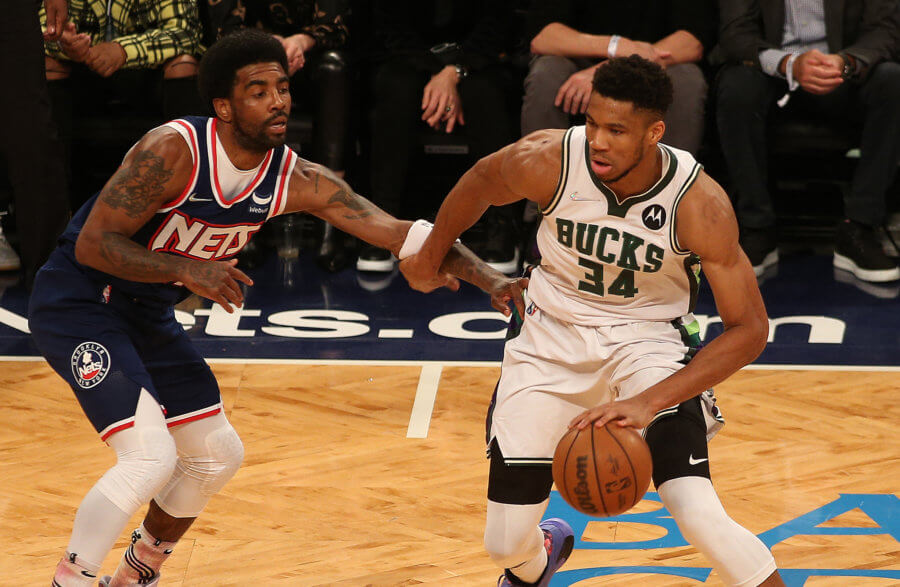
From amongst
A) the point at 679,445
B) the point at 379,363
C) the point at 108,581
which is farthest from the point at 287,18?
the point at 679,445

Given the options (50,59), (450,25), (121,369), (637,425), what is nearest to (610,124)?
(637,425)

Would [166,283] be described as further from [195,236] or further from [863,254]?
[863,254]

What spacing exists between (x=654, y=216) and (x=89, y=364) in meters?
1.59

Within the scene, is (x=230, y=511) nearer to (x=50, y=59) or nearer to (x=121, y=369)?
(x=121, y=369)

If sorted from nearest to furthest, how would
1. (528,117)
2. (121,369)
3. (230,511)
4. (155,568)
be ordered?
(121,369), (155,568), (230,511), (528,117)

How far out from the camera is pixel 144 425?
338 cm

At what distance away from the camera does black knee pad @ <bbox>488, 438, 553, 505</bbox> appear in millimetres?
3410

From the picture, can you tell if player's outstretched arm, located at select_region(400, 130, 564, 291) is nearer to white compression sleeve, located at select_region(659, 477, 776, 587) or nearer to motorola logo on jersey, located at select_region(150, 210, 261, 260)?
motorola logo on jersey, located at select_region(150, 210, 261, 260)

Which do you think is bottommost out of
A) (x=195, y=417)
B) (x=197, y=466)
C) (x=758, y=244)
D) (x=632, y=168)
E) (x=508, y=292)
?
(x=758, y=244)

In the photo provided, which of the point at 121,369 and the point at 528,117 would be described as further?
the point at 528,117

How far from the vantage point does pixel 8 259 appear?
6.84 meters

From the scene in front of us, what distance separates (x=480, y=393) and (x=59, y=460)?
1.73m

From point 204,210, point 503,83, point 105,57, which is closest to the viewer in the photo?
point 204,210

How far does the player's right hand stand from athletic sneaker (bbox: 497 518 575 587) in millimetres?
1127
